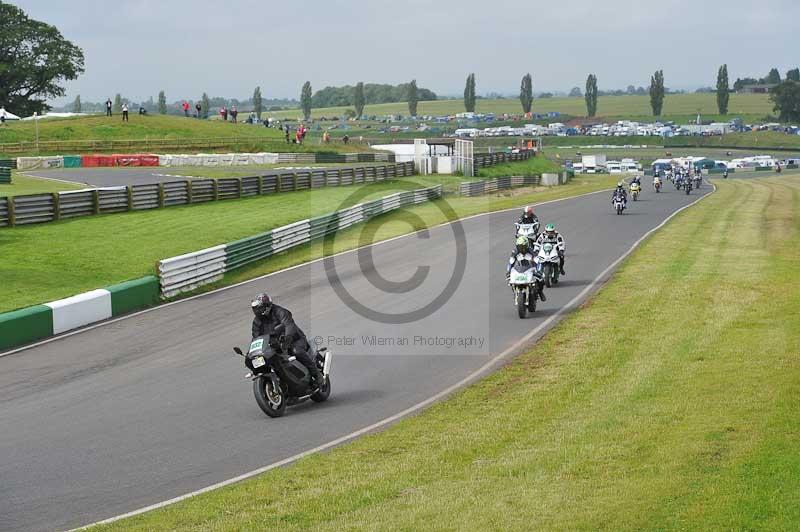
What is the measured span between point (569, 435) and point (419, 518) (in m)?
3.44

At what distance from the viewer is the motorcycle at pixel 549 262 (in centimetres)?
2570

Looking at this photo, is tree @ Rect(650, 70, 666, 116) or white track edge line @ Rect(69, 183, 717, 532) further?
tree @ Rect(650, 70, 666, 116)

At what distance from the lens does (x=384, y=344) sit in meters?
19.7

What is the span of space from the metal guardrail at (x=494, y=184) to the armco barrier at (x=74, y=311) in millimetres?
38983

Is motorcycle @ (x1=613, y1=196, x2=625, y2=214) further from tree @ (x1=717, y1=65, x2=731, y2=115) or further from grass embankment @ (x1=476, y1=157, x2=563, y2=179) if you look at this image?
tree @ (x1=717, y1=65, x2=731, y2=115)

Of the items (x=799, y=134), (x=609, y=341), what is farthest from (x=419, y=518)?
(x=799, y=134)

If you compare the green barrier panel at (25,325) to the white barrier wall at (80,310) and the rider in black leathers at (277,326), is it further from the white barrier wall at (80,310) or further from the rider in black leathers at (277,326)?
the rider in black leathers at (277,326)

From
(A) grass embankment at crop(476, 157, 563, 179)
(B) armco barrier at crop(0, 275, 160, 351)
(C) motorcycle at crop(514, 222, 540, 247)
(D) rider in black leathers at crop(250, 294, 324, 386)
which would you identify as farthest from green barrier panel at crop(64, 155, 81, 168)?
(D) rider in black leathers at crop(250, 294, 324, 386)

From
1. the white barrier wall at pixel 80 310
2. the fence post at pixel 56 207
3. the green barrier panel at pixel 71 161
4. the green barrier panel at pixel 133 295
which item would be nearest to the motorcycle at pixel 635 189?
the fence post at pixel 56 207

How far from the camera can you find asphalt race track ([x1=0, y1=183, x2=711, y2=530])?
11.7 metres

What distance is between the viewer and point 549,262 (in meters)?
26.0

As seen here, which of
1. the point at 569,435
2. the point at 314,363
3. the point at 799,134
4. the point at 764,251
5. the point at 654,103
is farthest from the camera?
the point at 654,103

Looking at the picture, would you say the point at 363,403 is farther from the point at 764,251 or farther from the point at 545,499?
the point at 764,251

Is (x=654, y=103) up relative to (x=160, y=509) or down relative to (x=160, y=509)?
up
